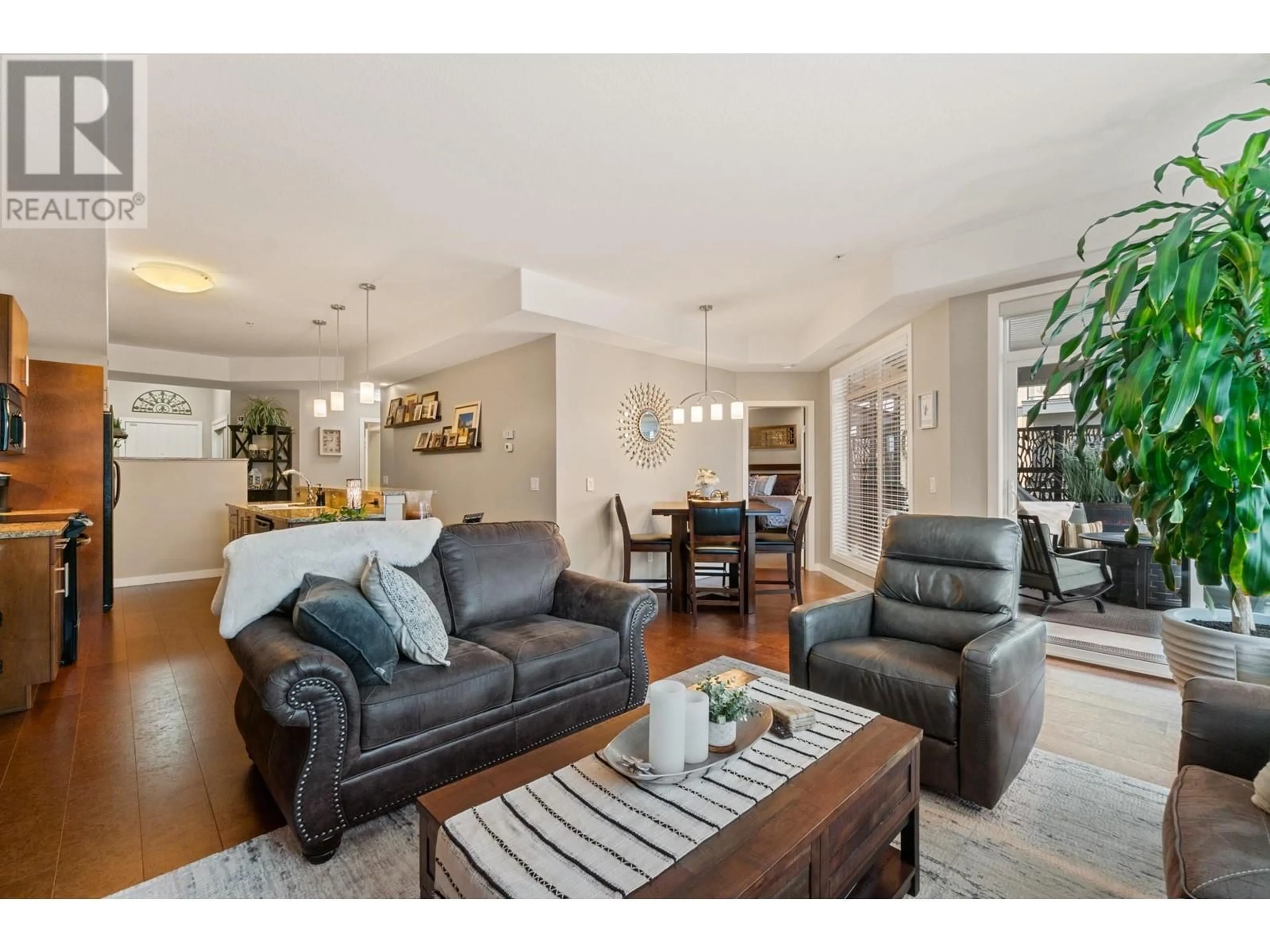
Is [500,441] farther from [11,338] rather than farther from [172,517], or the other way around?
[172,517]

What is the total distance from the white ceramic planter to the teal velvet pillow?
289cm

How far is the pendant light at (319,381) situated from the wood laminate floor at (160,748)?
2061 millimetres

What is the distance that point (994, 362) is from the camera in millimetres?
3777

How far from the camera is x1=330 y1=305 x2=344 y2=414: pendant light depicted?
4949mm

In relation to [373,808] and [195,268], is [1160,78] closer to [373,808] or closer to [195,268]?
[373,808]

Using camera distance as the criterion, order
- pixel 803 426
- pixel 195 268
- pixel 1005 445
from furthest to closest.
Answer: pixel 803 426 → pixel 195 268 → pixel 1005 445

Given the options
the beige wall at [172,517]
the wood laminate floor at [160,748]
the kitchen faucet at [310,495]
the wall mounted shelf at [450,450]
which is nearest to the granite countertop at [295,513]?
the kitchen faucet at [310,495]

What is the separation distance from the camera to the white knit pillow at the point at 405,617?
2082mm

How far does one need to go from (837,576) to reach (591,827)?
5.65 metres

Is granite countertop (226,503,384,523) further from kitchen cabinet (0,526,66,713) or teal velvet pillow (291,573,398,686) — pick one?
teal velvet pillow (291,573,398,686)

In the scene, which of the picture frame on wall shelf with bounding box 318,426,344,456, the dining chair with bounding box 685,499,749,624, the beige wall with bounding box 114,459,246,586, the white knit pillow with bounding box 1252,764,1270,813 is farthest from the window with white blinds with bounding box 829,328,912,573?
the beige wall with bounding box 114,459,246,586

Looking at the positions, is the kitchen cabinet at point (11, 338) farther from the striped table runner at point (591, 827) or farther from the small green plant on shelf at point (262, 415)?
the small green plant on shelf at point (262, 415)
